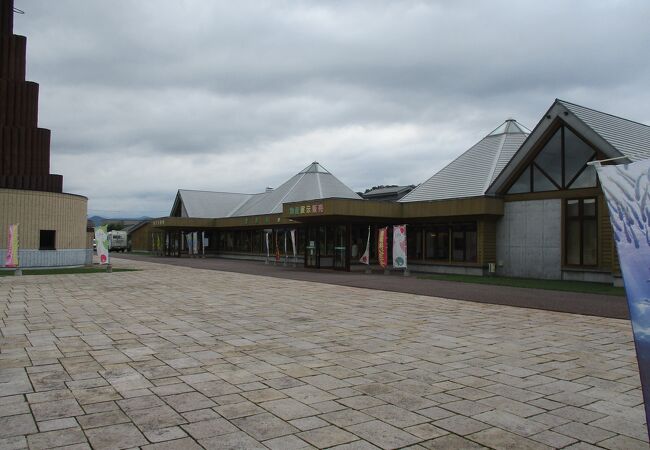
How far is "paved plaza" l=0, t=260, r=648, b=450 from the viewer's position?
443 cm

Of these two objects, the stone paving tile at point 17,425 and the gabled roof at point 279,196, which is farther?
the gabled roof at point 279,196

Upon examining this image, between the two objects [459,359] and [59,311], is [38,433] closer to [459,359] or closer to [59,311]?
[459,359]

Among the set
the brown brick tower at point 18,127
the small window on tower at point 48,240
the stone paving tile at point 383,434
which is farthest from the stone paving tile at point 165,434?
the brown brick tower at point 18,127

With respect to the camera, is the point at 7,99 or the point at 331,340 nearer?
the point at 331,340

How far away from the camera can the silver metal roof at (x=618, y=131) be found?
18.7 m

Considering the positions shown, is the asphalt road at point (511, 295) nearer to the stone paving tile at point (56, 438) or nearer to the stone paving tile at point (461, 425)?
the stone paving tile at point (461, 425)

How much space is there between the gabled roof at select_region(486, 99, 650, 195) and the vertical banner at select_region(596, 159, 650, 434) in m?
16.9

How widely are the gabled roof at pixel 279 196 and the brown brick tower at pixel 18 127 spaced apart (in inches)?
625

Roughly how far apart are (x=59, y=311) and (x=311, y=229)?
58.6ft

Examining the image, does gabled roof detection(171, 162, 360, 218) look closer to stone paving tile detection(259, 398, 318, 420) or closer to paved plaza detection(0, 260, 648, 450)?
paved plaza detection(0, 260, 648, 450)

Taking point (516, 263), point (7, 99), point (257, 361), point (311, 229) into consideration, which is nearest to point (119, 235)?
point (7, 99)

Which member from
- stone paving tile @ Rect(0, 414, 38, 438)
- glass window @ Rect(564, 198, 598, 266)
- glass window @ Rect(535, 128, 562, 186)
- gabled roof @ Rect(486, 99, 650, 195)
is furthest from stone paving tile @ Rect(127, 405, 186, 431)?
glass window @ Rect(535, 128, 562, 186)

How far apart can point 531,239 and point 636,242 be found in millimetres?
20061

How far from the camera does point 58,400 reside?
5.27 meters
